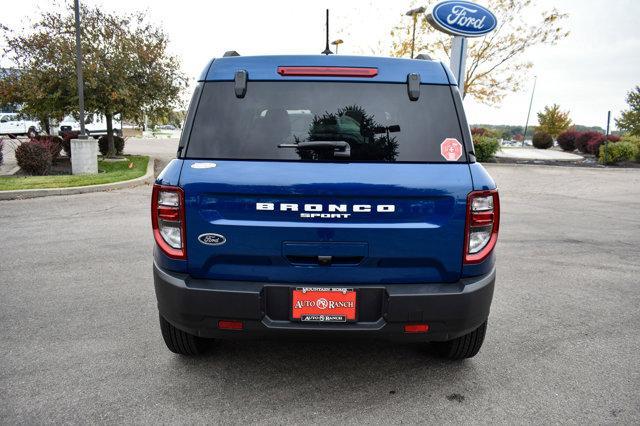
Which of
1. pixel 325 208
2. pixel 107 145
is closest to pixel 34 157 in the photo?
pixel 107 145

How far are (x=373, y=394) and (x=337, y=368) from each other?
14.9 inches

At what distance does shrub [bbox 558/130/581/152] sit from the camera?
31328mm

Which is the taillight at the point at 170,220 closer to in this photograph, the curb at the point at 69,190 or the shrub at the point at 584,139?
the curb at the point at 69,190

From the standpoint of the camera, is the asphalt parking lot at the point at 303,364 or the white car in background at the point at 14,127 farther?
the white car in background at the point at 14,127

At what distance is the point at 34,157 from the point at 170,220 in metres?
13.0

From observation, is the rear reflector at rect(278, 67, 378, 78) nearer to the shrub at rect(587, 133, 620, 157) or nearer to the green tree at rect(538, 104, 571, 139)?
the shrub at rect(587, 133, 620, 157)

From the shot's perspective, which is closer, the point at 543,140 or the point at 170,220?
the point at 170,220

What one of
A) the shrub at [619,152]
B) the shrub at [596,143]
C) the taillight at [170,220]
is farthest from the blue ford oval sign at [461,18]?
the taillight at [170,220]

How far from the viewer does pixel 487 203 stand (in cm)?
261

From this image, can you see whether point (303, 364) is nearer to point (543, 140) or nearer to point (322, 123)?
point (322, 123)

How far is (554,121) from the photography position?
5472 cm

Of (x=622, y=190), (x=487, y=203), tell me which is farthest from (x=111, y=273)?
(x=622, y=190)

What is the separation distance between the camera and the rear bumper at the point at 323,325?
2.53 m

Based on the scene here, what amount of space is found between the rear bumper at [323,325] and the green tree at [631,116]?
77.5 m
